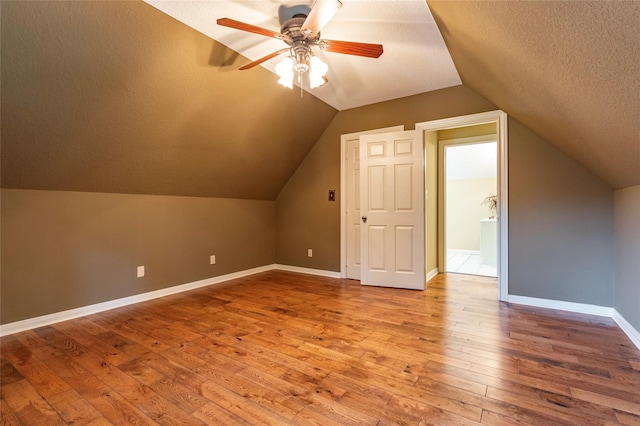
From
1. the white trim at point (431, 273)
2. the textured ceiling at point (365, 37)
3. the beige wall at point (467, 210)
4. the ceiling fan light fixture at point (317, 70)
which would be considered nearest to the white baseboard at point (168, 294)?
the white trim at point (431, 273)

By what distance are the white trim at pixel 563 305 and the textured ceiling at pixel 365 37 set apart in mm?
2634

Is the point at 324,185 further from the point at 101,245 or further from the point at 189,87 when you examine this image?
the point at 101,245

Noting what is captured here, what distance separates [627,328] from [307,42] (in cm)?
353

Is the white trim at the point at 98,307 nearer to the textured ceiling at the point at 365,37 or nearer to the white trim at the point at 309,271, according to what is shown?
the white trim at the point at 309,271

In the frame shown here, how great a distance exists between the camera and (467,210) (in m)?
7.60

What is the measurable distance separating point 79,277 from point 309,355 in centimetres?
253

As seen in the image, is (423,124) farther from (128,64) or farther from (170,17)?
(128,64)

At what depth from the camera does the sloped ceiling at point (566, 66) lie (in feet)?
3.92

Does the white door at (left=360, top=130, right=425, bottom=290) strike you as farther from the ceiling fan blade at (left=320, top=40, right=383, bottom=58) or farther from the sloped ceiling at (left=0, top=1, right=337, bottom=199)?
the ceiling fan blade at (left=320, top=40, right=383, bottom=58)

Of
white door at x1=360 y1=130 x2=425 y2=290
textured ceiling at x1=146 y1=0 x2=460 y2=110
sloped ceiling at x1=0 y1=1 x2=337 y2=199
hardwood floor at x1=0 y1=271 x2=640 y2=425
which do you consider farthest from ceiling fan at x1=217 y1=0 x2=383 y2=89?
hardwood floor at x1=0 y1=271 x2=640 y2=425

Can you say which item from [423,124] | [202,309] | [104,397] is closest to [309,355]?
[104,397]

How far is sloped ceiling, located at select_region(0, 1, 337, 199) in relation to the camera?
197 cm

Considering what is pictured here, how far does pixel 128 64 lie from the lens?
91.3 inches

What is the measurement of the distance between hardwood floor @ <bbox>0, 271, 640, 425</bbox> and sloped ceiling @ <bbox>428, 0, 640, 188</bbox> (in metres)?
1.47
